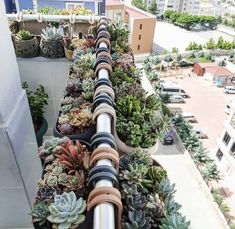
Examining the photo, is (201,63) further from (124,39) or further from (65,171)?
(65,171)

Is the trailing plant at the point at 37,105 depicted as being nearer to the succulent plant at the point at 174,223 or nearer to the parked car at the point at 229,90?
the succulent plant at the point at 174,223

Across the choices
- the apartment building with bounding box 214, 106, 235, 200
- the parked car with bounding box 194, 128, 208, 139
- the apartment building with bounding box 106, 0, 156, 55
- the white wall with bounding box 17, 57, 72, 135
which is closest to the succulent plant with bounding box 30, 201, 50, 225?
the white wall with bounding box 17, 57, 72, 135

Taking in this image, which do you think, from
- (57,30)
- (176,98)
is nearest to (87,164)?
(57,30)

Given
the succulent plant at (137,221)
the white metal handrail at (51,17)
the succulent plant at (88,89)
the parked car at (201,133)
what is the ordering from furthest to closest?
the parked car at (201,133) → the white metal handrail at (51,17) → the succulent plant at (88,89) → the succulent plant at (137,221)

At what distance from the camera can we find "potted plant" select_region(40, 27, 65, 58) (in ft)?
6.01

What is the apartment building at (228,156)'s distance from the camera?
721cm

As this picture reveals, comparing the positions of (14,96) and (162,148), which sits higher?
(14,96)

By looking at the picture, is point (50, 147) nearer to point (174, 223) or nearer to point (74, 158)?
point (74, 158)

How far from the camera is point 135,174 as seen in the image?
76 centimetres

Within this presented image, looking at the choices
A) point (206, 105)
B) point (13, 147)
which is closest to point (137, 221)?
point (13, 147)

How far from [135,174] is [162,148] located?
708cm

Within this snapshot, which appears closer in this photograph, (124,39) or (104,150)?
(104,150)

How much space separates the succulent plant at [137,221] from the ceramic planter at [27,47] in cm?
167

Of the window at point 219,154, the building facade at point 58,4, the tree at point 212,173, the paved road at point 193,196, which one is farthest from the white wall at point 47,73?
the window at point 219,154
